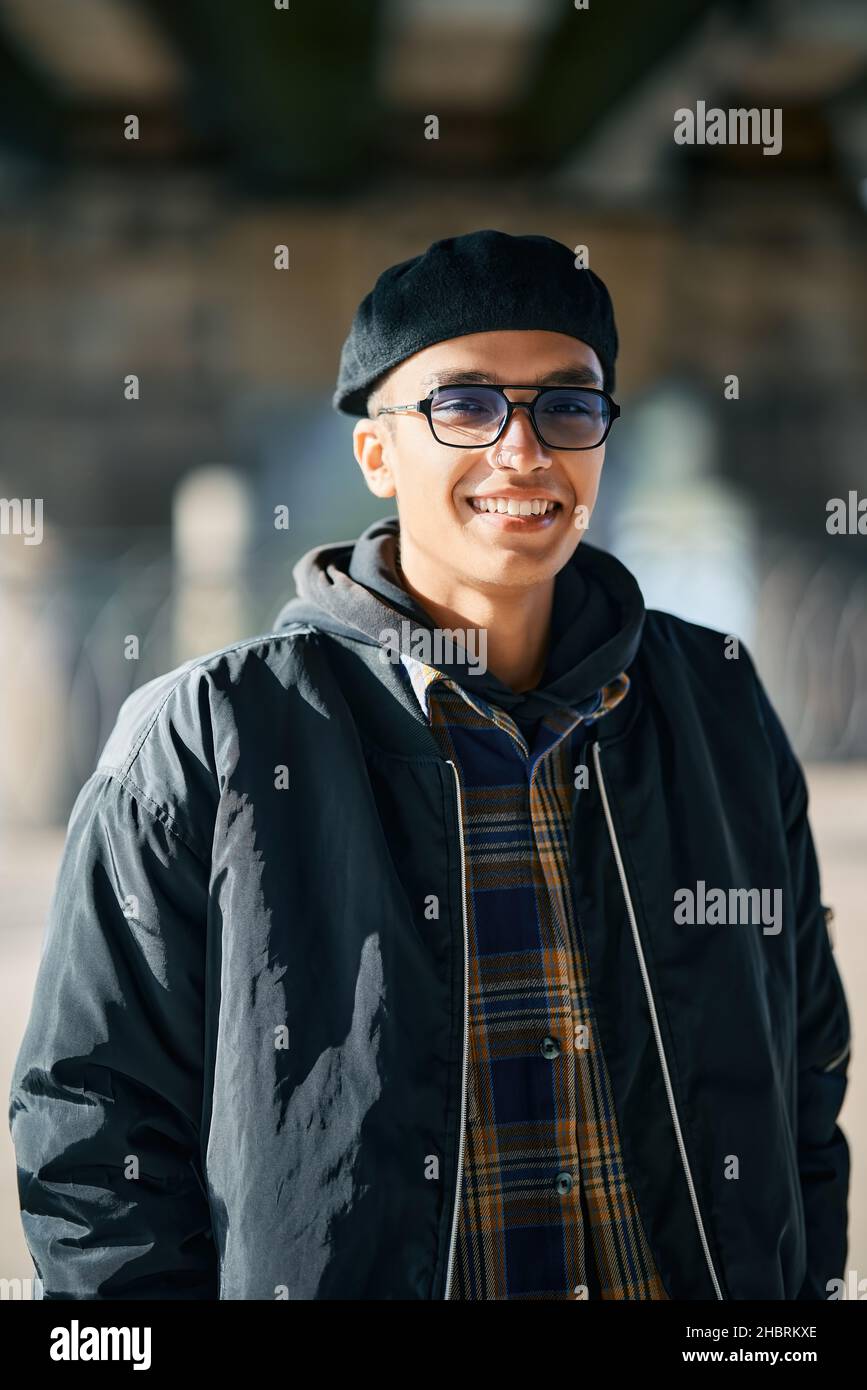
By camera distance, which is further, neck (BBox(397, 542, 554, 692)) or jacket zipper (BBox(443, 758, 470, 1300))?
neck (BBox(397, 542, 554, 692))

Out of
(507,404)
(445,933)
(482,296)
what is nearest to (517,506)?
(507,404)

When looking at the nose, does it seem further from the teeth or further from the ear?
the ear

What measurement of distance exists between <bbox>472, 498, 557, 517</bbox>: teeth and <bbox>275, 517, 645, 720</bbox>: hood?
0.44ft

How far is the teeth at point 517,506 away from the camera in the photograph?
4.09ft

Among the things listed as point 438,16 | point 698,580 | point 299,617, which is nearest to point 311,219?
point 438,16

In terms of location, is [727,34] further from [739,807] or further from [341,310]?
[739,807]

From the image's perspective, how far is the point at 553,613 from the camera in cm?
141

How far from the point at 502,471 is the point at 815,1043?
0.76 metres

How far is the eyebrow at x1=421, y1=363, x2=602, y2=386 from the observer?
1260 millimetres

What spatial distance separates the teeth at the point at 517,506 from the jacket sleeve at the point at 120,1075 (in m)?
0.46

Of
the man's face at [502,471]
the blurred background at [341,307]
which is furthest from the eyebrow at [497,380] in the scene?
the blurred background at [341,307]

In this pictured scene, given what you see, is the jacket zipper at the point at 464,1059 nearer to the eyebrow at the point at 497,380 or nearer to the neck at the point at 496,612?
the neck at the point at 496,612

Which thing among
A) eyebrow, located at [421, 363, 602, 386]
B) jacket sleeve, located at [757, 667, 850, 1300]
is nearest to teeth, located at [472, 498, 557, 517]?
eyebrow, located at [421, 363, 602, 386]

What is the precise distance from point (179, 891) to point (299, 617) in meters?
0.33
